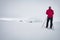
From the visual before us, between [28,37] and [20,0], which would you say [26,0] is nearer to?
[20,0]

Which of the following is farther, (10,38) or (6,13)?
(6,13)

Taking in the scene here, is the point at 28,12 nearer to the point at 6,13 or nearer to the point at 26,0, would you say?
the point at 26,0

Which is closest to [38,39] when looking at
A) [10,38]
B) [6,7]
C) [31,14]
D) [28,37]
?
[28,37]

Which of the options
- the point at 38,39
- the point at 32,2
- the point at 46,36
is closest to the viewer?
the point at 38,39

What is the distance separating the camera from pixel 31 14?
8859mm

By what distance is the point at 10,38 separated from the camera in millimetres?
4004

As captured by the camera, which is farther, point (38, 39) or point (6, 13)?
point (6, 13)

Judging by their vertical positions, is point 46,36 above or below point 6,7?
below

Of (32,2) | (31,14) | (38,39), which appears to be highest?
(32,2)

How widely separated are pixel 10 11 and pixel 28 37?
5136 mm

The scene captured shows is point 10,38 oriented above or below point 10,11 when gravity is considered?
below

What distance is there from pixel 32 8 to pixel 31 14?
1.70ft

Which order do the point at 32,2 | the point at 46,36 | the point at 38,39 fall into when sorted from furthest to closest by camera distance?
the point at 32,2
the point at 46,36
the point at 38,39

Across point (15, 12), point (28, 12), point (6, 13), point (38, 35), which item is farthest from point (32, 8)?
point (38, 35)
